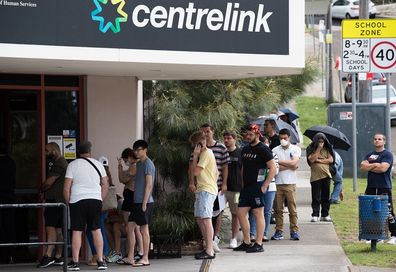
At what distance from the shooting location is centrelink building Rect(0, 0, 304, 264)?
1169 cm

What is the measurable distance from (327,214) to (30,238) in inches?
213

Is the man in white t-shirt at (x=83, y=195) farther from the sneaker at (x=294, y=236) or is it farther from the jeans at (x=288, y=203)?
the sneaker at (x=294, y=236)

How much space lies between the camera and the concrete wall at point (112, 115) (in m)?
14.2

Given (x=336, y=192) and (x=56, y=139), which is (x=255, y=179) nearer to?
(x=56, y=139)

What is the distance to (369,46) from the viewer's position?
16.5 metres

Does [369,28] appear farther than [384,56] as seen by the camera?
Yes

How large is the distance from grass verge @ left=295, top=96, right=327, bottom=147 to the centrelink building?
17961 mm

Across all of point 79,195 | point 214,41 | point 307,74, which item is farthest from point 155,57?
point 307,74

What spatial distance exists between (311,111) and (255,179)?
79.1 feet

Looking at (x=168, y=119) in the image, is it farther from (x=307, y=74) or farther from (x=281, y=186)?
(x=307, y=74)

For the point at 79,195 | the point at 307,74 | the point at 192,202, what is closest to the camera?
the point at 79,195

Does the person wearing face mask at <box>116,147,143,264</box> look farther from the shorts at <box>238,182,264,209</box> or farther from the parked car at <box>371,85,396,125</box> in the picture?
the parked car at <box>371,85,396,125</box>

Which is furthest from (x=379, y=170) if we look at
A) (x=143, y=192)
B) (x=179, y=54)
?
(x=179, y=54)

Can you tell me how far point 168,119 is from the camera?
47.3ft
